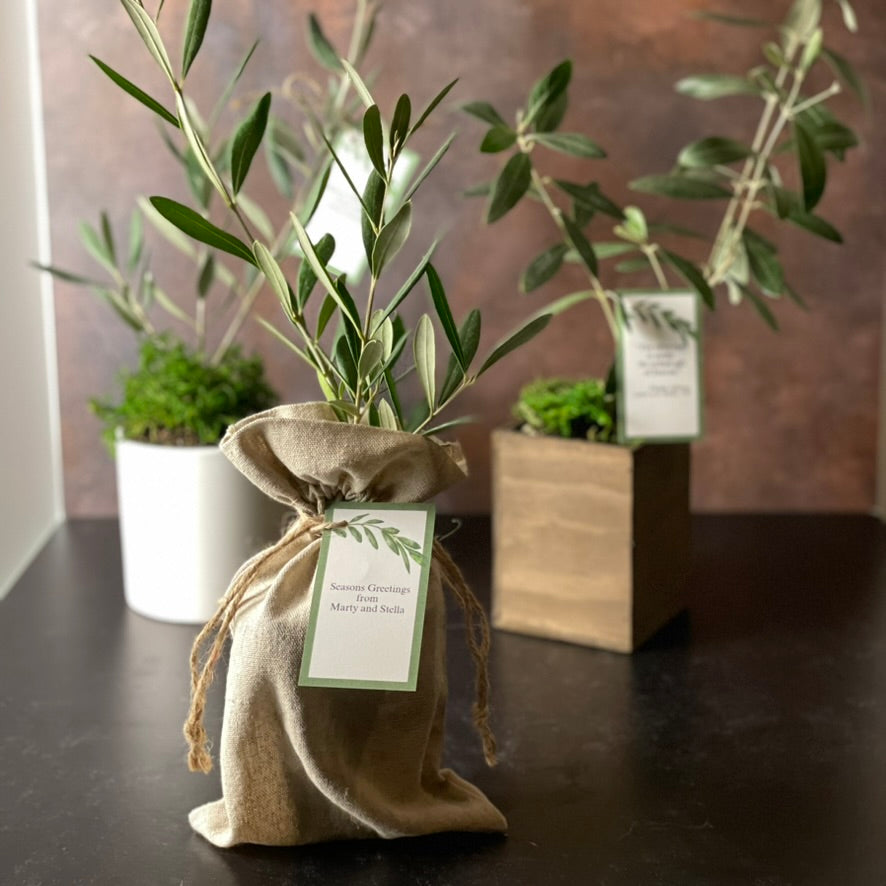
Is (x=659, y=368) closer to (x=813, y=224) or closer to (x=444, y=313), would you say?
(x=813, y=224)

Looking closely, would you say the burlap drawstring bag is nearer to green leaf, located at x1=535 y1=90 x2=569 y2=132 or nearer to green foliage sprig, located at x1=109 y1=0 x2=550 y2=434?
green foliage sprig, located at x1=109 y1=0 x2=550 y2=434

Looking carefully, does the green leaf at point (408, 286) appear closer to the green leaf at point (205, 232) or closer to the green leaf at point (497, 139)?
the green leaf at point (205, 232)

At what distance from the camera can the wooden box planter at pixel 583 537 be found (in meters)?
1.34

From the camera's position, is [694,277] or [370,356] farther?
[694,277]

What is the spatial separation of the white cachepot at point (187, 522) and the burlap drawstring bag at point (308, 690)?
1.53 feet

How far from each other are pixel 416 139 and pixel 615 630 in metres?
0.75

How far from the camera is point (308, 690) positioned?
900 millimetres

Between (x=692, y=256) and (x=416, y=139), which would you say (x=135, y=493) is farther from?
(x=692, y=256)

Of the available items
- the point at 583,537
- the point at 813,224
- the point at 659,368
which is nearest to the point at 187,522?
the point at 583,537

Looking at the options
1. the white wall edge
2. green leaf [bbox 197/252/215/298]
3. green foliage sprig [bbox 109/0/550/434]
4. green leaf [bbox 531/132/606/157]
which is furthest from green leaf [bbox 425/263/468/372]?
the white wall edge

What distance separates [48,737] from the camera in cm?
117

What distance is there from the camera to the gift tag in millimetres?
1483

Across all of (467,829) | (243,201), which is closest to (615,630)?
(467,829)

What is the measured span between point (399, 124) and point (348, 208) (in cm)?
62
